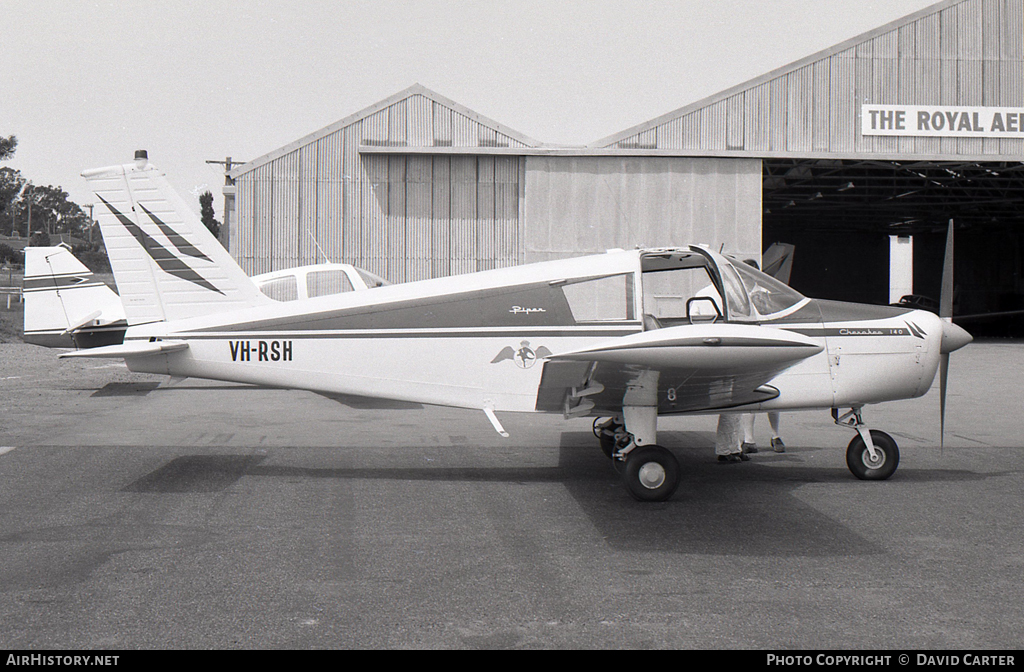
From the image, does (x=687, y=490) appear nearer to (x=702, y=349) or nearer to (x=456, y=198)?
(x=702, y=349)

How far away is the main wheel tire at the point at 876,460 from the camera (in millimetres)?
7477

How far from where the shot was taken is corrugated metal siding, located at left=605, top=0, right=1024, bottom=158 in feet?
74.6

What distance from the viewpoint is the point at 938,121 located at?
913 inches

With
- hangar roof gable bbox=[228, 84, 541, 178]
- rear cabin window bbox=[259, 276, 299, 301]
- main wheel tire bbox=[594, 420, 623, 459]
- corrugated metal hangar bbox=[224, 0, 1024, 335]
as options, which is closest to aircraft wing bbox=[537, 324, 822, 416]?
main wheel tire bbox=[594, 420, 623, 459]

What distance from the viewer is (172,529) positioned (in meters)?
5.76

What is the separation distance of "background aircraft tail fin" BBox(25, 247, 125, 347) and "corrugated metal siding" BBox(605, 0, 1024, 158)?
1312cm

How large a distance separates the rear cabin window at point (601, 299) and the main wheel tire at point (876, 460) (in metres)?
2.41

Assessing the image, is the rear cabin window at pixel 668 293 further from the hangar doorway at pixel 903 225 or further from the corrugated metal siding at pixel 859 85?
the hangar doorway at pixel 903 225

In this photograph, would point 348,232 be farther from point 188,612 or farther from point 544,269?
point 188,612

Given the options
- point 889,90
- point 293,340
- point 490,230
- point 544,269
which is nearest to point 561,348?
point 544,269

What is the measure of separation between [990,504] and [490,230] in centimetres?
1742

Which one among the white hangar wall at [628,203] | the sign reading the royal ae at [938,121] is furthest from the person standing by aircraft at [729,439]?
the sign reading the royal ae at [938,121]

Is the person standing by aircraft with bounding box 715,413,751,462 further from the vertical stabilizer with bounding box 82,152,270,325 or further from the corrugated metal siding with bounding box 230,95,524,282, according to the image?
the corrugated metal siding with bounding box 230,95,524,282

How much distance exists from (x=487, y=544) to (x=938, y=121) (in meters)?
22.3
